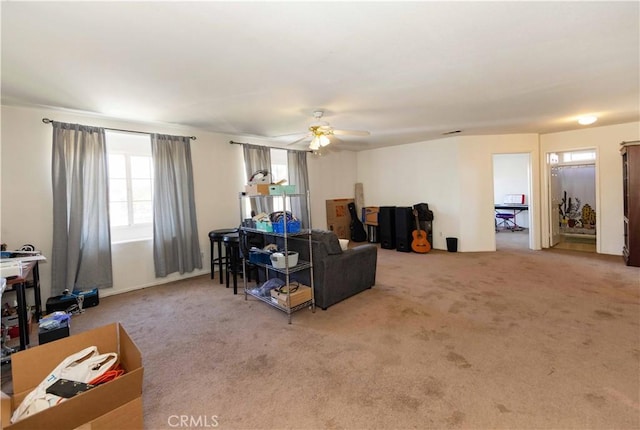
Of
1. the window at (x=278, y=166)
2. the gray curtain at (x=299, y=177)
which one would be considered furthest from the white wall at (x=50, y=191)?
the gray curtain at (x=299, y=177)

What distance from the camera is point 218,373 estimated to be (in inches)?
83.8

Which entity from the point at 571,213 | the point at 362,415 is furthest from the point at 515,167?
the point at 362,415

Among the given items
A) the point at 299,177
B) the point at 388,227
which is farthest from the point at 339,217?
the point at 299,177

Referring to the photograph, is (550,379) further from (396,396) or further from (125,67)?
(125,67)

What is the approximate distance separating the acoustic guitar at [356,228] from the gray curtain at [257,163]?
8.61 feet

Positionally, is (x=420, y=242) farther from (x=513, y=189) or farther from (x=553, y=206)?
(x=513, y=189)

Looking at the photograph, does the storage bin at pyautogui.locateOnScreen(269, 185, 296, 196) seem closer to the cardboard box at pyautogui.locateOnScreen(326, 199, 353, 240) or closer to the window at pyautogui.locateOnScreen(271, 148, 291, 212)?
the window at pyautogui.locateOnScreen(271, 148, 291, 212)

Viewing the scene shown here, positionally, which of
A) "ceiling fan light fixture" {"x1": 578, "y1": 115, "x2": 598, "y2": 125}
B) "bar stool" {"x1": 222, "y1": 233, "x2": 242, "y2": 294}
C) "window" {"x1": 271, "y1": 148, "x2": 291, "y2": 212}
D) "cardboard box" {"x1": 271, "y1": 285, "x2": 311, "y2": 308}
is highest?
"ceiling fan light fixture" {"x1": 578, "y1": 115, "x2": 598, "y2": 125}

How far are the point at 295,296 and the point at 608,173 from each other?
5957 millimetres

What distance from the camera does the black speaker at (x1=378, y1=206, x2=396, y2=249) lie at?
6.39 metres

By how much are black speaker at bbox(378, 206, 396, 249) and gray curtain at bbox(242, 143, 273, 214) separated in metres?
2.64

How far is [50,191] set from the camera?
3.43 m

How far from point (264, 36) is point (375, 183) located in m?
5.69

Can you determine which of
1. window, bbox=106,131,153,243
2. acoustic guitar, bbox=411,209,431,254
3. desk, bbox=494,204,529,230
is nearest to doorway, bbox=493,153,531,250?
desk, bbox=494,204,529,230
